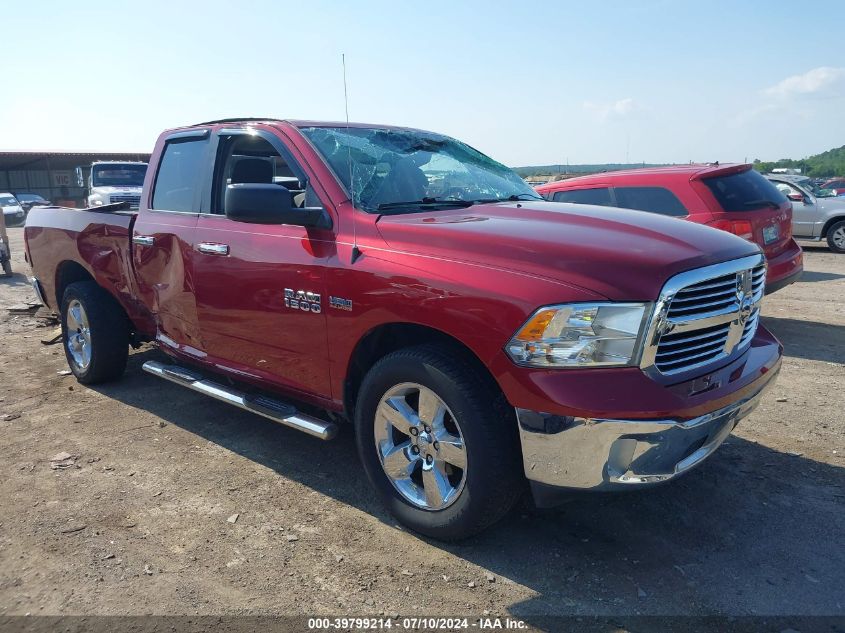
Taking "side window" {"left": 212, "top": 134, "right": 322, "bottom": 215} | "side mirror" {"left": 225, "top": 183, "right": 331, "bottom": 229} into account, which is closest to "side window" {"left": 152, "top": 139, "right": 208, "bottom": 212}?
"side window" {"left": 212, "top": 134, "right": 322, "bottom": 215}

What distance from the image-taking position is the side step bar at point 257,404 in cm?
345

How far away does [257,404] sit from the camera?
12.5 feet

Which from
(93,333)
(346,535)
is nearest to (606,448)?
(346,535)

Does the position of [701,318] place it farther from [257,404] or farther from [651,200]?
[651,200]

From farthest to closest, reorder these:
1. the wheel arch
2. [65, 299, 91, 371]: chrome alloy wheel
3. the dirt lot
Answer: [65, 299, 91, 371]: chrome alloy wheel < the wheel arch < the dirt lot

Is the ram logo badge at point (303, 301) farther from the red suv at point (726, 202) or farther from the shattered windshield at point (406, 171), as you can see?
the red suv at point (726, 202)

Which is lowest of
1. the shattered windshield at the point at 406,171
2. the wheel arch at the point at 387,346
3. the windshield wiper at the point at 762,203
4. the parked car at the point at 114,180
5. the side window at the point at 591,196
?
the wheel arch at the point at 387,346

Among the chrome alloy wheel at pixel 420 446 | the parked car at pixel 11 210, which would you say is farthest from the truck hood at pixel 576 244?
the parked car at pixel 11 210

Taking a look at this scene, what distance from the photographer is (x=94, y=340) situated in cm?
523

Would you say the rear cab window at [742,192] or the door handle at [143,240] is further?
the rear cab window at [742,192]

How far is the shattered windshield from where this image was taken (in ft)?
11.7

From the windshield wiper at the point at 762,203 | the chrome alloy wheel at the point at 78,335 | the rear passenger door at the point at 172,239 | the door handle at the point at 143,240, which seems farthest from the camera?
the windshield wiper at the point at 762,203

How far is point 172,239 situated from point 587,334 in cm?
288

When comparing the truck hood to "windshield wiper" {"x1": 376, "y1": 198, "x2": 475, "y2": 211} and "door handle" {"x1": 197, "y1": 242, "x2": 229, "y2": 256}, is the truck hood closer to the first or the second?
"windshield wiper" {"x1": 376, "y1": 198, "x2": 475, "y2": 211}
